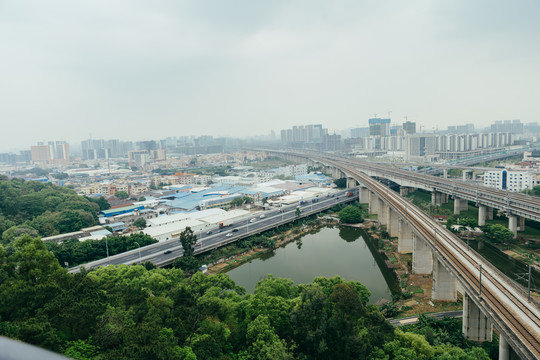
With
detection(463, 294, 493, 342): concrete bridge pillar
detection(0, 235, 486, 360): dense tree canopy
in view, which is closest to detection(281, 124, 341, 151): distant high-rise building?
detection(463, 294, 493, 342): concrete bridge pillar

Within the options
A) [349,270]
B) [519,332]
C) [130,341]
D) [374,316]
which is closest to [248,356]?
[130,341]

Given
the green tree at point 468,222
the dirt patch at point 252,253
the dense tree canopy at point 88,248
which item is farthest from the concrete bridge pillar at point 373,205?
the dense tree canopy at point 88,248

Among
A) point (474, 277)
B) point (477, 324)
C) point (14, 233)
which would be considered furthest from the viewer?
point (14, 233)

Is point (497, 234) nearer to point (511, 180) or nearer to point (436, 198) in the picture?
point (436, 198)

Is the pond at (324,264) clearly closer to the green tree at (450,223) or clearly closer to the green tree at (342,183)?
the green tree at (450,223)

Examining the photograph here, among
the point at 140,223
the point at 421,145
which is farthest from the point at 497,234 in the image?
the point at 421,145

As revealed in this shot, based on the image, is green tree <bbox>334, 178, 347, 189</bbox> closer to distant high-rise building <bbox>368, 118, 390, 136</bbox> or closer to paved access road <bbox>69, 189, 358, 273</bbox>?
paved access road <bbox>69, 189, 358, 273</bbox>
